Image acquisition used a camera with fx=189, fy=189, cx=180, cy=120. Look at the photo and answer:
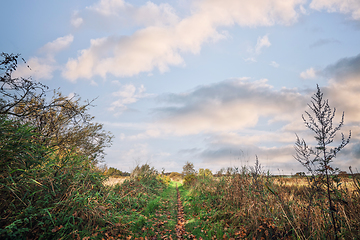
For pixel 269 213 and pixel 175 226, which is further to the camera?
pixel 175 226

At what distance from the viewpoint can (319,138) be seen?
14.8ft

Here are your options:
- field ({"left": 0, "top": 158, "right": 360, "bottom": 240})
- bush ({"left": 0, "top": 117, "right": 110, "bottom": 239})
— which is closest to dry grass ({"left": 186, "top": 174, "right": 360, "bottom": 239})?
field ({"left": 0, "top": 158, "right": 360, "bottom": 240})

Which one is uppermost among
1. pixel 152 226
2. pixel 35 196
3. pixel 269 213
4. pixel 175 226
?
pixel 35 196

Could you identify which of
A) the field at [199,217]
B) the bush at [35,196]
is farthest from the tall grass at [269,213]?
the bush at [35,196]

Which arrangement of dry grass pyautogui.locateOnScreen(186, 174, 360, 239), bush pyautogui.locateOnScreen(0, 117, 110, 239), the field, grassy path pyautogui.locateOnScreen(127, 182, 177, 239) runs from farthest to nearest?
grassy path pyautogui.locateOnScreen(127, 182, 177, 239) → dry grass pyautogui.locateOnScreen(186, 174, 360, 239) → the field → bush pyautogui.locateOnScreen(0, 117, 110, 239)

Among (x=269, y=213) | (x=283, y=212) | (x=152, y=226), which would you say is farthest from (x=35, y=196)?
(x=283, y=212)

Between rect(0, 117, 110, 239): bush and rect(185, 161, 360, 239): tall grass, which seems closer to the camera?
rect(0, 117, 110, 239): bush

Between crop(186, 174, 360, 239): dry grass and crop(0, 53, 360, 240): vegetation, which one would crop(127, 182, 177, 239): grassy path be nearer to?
crop(0, 53, 360, 240): vegetation

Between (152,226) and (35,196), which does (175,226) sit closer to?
(152,226)

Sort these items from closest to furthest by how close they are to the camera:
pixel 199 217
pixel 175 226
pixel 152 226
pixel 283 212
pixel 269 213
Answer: pixel 283 212, pixel 269 213, pixel 152 226, pixel 175 226, pixel 199 217

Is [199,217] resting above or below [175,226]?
above

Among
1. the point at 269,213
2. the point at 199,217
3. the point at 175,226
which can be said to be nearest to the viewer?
the point at 269,213

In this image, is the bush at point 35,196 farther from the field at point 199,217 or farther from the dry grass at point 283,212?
the dry grass at point 283,212

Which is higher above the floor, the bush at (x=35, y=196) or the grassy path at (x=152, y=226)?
the bush at (x=35, y=196)
